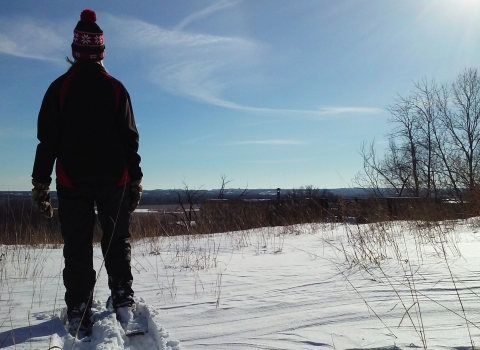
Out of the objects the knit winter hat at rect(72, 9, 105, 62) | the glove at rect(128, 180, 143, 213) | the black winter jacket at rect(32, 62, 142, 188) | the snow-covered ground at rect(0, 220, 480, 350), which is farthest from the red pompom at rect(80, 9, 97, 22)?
the snow-covered ground at rect(0, 220, 480, 350)

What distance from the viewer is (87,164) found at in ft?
6.86

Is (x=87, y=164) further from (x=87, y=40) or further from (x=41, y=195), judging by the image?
(x=87, y=40)

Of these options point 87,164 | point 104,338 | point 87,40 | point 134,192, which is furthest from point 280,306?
point 87,40

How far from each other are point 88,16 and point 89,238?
132 cm

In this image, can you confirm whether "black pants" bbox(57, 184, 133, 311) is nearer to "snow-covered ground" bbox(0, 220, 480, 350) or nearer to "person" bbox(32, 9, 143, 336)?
"person" bbox(32, 9, 143, 336)

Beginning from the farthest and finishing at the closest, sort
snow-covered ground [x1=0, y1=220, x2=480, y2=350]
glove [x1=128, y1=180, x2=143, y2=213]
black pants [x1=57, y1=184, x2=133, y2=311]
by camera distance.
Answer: glove [x1=128, y1=180, x2=143, y2=213] < black pants [x1=57, y1=184, x2=133, y2=311] < snow-covered ground [x1=0, y1=220, x2=480, y2=350]

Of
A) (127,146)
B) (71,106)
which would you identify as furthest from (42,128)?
(127,146)

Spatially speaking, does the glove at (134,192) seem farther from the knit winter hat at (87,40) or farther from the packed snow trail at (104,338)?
the knit winter hat at (87,40)

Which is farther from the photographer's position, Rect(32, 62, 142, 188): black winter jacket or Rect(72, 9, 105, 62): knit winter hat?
Rect(72, 9, 105, 62): knit winter hat

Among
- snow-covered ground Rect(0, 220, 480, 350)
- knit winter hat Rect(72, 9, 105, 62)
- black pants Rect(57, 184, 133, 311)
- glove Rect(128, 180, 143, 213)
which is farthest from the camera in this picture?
glove Rect(128, 180, 143, 213)

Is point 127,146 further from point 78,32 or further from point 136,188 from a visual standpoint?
point 78,32

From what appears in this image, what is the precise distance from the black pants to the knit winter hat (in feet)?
2.60

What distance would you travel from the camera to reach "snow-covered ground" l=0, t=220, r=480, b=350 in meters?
1.70

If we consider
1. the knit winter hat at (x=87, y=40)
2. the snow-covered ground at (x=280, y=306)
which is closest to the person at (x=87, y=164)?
the knit winter hat at (x=87, y=40)
